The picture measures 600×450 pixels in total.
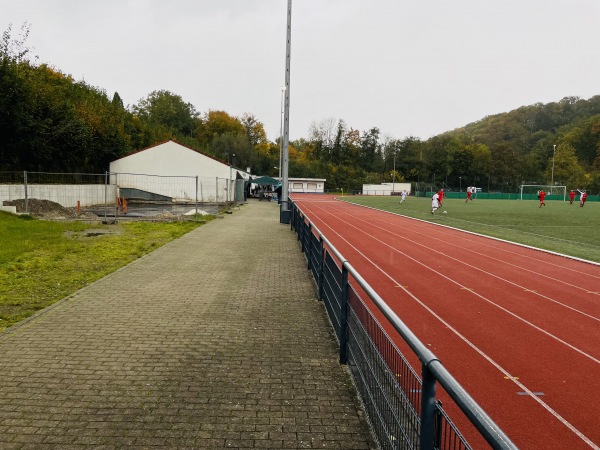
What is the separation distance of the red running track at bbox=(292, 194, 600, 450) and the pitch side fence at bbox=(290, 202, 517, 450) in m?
1.30

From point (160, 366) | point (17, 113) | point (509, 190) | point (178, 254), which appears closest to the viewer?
point (160, 366)

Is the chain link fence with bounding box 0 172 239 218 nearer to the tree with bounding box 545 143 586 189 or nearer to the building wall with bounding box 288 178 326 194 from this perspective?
the building wall with bounding box 288 178 326 194

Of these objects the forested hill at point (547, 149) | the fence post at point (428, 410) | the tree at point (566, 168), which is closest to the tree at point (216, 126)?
the forested hill at point (547, 149)

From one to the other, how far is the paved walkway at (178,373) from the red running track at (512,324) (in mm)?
1591

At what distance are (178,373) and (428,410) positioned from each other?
3243mm

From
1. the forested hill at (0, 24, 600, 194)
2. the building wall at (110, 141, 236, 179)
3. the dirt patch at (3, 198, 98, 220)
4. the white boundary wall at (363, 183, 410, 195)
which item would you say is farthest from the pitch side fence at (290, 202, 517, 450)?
the white boundary wall at (363, 183, 410, 195)

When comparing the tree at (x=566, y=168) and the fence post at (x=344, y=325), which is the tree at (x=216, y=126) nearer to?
the tree at (x=566, y=168)

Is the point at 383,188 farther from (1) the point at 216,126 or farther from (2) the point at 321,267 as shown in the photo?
(2) the point at 321,267

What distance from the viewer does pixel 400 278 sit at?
9.90 metres

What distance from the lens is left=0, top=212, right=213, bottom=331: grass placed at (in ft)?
25.0

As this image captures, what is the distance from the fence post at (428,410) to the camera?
2.28 meters

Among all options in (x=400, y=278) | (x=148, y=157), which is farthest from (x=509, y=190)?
(x=400, y=278)

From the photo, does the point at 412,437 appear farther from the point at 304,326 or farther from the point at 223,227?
the point at 223,227

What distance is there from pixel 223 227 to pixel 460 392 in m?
18.2
